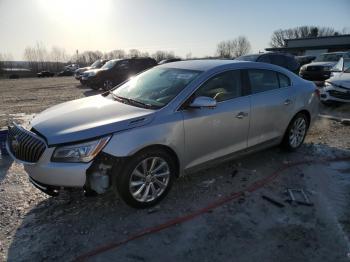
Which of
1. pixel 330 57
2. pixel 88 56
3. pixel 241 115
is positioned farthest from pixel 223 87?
pixel 88 56

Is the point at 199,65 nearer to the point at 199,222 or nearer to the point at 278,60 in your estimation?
the point at 199,222

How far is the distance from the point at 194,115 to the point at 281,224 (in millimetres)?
1593

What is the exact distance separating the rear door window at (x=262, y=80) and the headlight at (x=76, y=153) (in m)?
2.56

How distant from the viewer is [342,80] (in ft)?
31.3

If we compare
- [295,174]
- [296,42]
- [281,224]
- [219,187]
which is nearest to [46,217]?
[219,187]

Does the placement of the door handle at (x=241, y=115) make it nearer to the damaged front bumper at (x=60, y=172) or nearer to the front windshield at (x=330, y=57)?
the damaged front bumper at (x=60, y=172)

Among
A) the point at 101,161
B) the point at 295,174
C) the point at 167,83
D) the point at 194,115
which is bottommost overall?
the point at 295,174

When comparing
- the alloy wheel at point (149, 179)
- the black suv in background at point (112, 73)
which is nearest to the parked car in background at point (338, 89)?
the alloy wheel at point (149, 179)

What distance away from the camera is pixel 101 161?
354cm

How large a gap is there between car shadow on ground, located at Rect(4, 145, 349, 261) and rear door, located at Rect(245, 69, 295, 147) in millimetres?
615

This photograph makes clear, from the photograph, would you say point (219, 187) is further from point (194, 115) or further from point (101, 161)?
point (101, 161)

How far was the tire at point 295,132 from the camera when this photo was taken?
5633 millimetres

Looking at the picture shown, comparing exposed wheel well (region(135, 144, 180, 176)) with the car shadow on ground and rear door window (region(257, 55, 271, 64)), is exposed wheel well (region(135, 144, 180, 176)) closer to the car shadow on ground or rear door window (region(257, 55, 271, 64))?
the car shadow on ground

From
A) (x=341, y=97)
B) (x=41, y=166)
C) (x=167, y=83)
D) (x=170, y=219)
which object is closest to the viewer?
(x=41, y=166)
